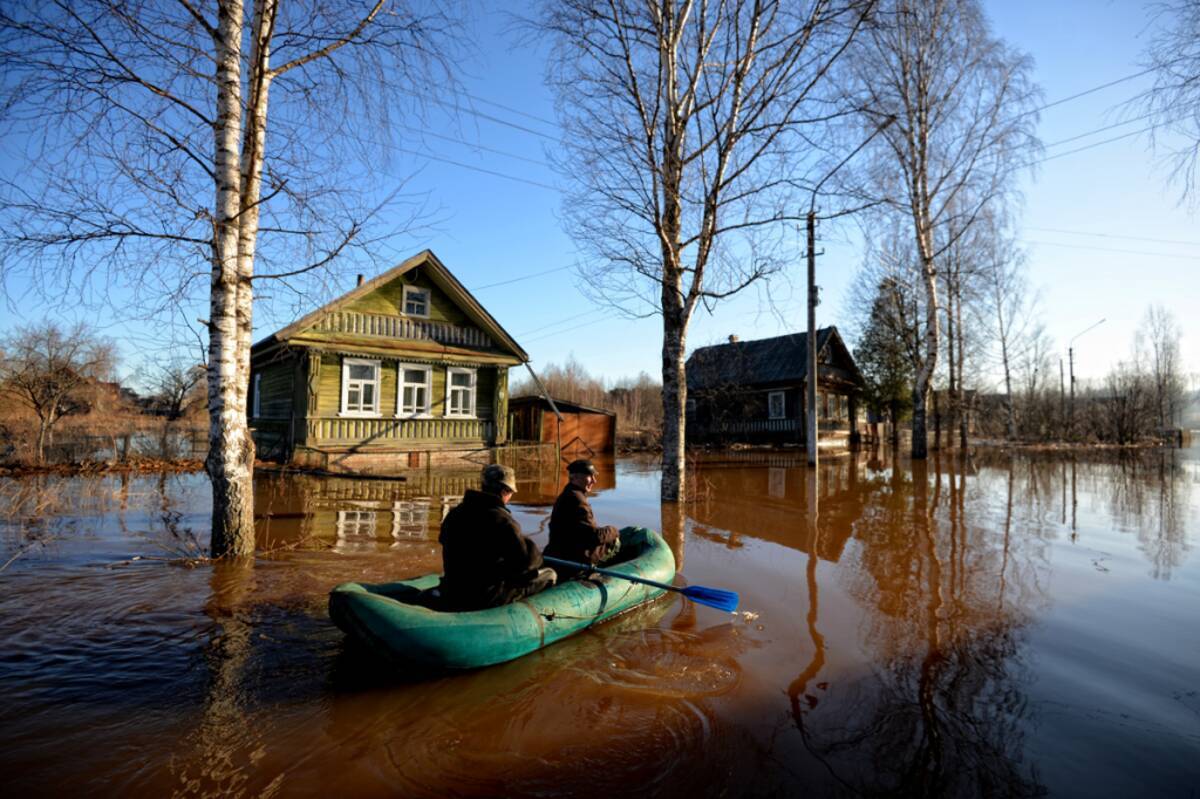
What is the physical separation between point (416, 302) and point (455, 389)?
111 inches

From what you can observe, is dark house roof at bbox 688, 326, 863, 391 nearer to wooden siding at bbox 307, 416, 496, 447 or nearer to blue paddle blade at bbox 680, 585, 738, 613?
wooden siding at bbox 307, 416, 496, 447

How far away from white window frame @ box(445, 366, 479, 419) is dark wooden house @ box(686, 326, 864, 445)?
13620mm

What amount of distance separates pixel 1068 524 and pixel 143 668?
1212 cm

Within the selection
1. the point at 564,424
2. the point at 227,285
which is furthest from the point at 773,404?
the point at 227,285

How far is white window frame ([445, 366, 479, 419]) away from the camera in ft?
57.8

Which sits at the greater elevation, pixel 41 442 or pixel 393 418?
pixel 393 418

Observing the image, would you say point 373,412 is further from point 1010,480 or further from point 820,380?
point 820,380

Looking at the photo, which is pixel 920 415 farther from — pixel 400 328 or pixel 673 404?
pixel 400 328

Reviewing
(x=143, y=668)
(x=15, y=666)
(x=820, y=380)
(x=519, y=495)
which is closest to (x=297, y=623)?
(x=143, y=668)

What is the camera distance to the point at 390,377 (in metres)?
16.6

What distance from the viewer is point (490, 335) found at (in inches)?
724

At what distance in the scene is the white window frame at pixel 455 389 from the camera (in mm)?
17625

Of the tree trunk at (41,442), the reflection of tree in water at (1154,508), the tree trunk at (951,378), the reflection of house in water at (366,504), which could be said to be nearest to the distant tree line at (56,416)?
the tree trunk at (41,442)

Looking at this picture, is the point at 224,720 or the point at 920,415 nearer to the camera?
the point at 224,720
